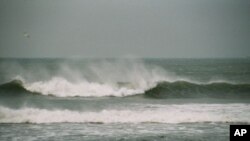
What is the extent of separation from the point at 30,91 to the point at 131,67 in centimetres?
710

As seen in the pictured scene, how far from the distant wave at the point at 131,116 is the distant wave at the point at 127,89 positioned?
4.30 meters

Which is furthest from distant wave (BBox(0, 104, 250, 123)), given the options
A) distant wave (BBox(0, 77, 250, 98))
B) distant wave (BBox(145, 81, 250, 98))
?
distant wave (BBox(145, 81, 250, 98))

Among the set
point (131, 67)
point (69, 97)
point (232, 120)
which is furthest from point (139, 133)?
point (131, 67)

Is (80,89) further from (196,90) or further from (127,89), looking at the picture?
(196,90)

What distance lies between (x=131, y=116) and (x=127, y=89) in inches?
223

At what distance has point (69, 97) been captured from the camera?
587 inches

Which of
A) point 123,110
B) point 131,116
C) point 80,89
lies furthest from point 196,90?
point 131,116

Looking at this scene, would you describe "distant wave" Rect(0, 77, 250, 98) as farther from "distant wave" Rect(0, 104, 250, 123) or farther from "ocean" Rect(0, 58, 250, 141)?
"distant wave" Rect(0, 104, 250, 123)

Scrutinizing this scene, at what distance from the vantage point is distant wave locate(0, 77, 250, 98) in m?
15.7

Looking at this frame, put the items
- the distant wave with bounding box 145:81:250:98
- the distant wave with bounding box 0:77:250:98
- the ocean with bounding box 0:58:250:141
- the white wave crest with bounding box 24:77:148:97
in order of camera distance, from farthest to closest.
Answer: the distant wave with bounding box 145:81:250:98
the distant wave with bounding box 0:77:250:98
the white wave crest with bounding box 24:77:148:97
the ocean with bounding box 0:58:250:141

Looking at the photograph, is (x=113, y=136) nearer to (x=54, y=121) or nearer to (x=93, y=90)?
(x=54, y=121)

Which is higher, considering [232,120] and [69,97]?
[69,97]

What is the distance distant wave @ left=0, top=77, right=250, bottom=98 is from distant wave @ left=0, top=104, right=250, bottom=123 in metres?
4.30

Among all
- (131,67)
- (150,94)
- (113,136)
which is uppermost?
(131,67)
